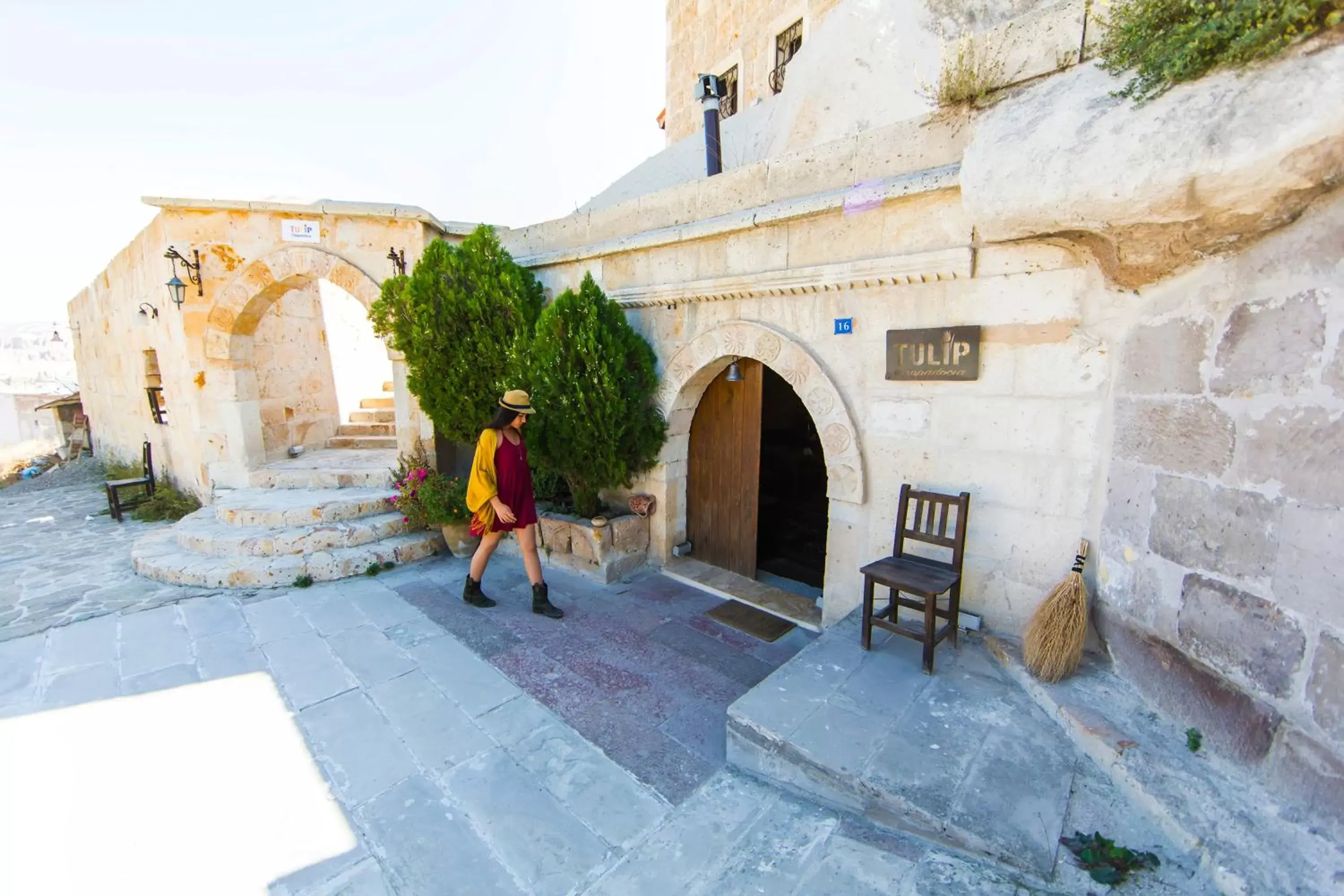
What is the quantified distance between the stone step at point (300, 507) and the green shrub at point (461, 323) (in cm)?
124

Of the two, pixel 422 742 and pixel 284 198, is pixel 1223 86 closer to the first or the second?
pixel 422 742

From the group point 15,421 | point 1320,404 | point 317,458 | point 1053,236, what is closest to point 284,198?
point 317,458

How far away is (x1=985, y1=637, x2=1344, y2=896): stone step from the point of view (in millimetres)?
1648

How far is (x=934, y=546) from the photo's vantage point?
3367 millimetres

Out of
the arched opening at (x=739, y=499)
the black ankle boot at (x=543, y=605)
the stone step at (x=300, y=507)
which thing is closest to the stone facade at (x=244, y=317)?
the stone step at (x=300, y=507)

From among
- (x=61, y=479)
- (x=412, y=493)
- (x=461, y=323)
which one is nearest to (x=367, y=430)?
(x=412, y=493)

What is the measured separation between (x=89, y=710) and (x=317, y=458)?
15.7ft

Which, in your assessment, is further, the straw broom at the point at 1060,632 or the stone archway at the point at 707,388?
the stone archway at the point at 707,388

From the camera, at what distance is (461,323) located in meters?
5.10

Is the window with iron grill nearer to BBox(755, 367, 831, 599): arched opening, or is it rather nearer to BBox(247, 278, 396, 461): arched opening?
BBox(247, 278, 396, 461): arched opening

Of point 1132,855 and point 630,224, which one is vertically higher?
point 630,224

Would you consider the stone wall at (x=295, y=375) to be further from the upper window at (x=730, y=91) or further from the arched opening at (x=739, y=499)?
the upper window at (x=730, y=91)

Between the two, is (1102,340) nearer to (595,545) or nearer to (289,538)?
(595,545)

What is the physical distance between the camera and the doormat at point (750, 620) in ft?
13.1
